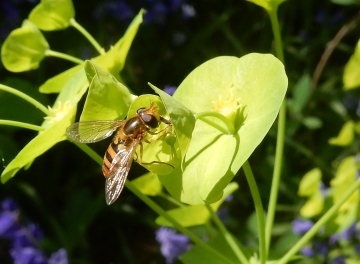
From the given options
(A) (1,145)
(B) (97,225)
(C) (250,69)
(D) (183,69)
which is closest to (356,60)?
(C) (250,69)

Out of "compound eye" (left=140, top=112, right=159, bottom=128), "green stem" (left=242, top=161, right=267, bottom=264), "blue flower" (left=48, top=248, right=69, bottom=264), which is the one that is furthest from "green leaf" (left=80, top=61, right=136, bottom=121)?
"blue flower" (left=48, top=248, right=69, bottom=264)

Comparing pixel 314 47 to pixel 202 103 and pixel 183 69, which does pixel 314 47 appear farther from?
pixel 202 103

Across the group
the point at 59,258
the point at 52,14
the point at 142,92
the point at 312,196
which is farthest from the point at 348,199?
the point at 142,92

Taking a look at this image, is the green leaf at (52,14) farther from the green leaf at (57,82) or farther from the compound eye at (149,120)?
the compound eye at (149,120)

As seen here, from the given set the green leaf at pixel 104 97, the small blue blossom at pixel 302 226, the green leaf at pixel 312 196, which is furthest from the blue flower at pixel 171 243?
the green leaf at pixel 104 97

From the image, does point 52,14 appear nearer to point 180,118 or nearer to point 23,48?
point 23,48

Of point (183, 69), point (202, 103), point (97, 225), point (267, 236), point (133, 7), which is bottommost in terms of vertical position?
point (97, 225)

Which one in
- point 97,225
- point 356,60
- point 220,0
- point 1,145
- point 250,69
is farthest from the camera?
point 220,0
